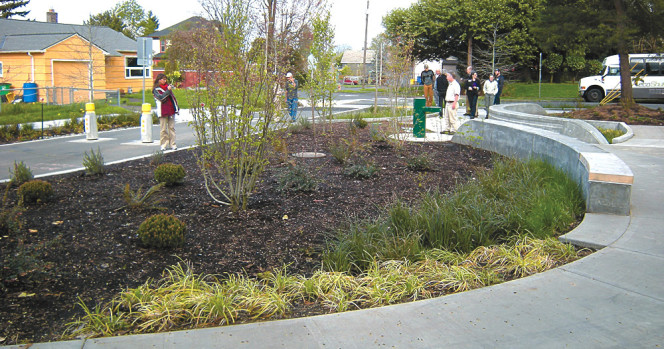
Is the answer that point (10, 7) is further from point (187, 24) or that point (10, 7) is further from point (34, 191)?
point (34, 191)

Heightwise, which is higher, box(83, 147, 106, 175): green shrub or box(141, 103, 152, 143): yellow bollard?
box(141, 103, 152, 143): yellow bollard

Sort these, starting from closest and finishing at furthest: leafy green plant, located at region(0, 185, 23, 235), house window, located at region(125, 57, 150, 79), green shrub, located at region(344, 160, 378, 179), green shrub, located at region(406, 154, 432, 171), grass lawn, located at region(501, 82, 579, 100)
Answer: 1. leafy green plant, located at region(0, 185, 23, 235)
2. green shrub, located at region(344, 160, 378, 179)
3. green shrub, located at region(406, 154, 432, 171)
4. grass lawn, located at region(501, 82, 579, 100)
5. house window, located at region(125, 57, 150, 79)

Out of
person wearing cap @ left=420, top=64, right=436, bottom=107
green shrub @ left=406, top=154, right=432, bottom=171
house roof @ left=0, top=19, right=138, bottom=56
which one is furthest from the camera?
house roof @ left=0, top=19, right=138, bottom=56

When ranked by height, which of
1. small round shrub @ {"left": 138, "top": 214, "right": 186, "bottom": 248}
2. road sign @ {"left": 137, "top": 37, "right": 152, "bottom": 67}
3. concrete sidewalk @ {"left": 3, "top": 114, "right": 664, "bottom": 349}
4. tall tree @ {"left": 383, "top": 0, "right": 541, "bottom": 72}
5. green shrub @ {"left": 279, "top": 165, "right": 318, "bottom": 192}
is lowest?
concrete sidewalk @ {"left": 3, "top": 114, "right": 664, "bottom": 349}

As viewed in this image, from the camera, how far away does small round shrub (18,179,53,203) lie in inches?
281

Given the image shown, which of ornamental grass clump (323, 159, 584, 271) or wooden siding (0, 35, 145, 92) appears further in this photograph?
wooden siding (0, 35, 145, 92)

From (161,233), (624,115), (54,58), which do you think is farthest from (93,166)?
(54,58)

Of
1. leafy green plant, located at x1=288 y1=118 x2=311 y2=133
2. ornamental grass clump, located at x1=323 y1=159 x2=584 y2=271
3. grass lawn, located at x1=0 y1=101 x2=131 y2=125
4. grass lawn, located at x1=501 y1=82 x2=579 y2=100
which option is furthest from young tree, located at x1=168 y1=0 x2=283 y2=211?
grass lawn, located at x1=501 y1=82 x2=579 y2=100

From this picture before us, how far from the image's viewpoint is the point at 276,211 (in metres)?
6.98

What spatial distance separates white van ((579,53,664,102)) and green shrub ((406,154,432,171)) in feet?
75.6

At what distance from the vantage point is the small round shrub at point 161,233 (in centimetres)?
543

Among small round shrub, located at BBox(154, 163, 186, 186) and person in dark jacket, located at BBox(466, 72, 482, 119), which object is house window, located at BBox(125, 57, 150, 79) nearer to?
person in dark jacket, located at BBox(466, 72, 482, 119)

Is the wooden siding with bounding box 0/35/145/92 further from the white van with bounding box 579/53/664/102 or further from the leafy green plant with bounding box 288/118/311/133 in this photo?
the white van with bounding box 579/53/664/102

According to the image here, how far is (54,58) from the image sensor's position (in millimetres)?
34250
